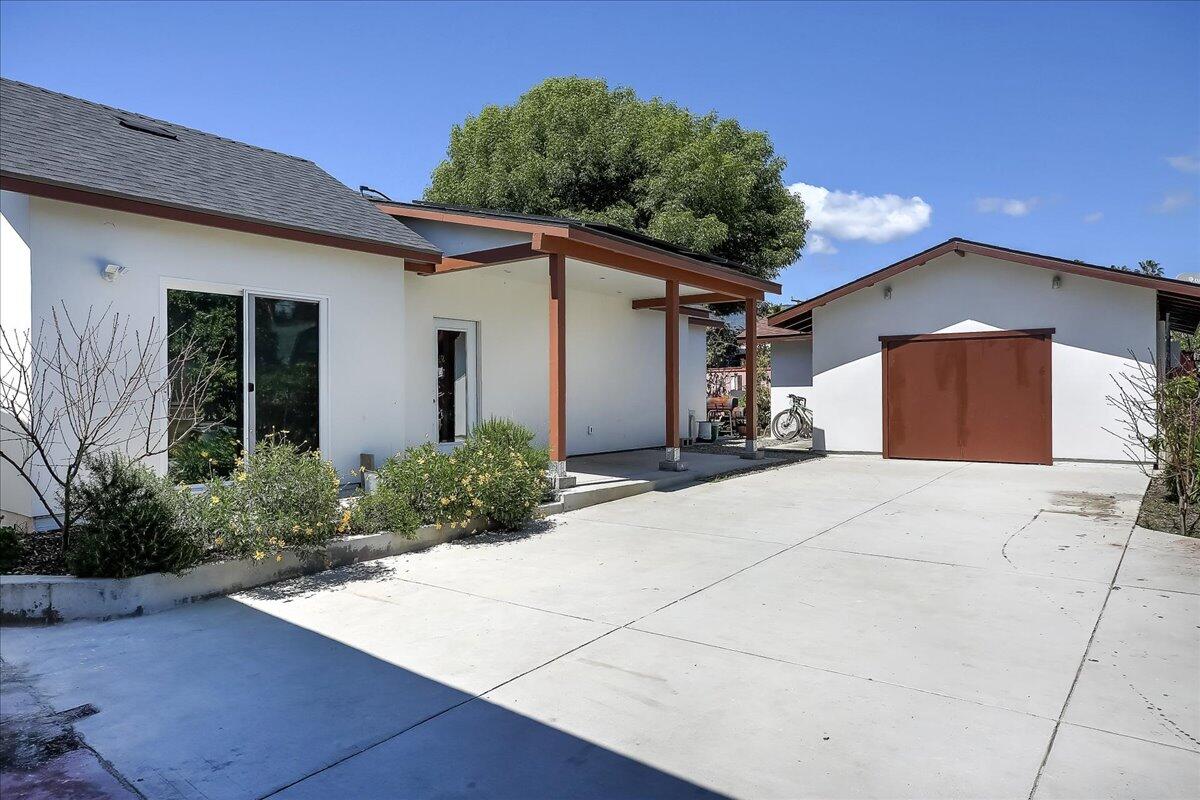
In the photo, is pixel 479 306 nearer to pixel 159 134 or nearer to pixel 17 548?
pixel 159 134

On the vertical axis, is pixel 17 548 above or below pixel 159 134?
below

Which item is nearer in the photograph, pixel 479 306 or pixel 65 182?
pixel 65 182

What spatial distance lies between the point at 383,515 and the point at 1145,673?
18.5ft

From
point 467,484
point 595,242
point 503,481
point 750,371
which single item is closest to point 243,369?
point 467,484

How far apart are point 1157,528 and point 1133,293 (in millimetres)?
6495

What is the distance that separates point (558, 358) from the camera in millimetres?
8875

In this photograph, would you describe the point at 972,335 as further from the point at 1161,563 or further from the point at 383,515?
the point at 383,515

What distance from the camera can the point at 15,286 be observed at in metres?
6.18

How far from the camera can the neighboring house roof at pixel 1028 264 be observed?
37.7 ft

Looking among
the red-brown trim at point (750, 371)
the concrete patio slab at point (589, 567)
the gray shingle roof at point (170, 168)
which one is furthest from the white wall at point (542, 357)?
the concrete patio slab at point (589, 567)

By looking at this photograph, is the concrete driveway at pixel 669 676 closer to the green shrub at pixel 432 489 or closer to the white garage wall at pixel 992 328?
the green shrub at pixel 432 489

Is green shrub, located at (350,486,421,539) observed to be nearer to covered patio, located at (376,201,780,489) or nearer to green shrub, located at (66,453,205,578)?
green shrub, located at (66,453,205,578)

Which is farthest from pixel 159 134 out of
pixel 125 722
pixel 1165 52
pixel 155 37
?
pixel 1165 52

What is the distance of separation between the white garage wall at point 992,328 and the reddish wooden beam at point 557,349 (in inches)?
303
